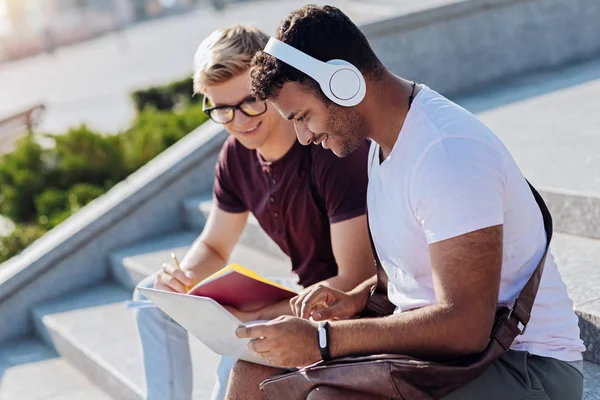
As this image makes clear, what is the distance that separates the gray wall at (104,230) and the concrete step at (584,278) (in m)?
2.45

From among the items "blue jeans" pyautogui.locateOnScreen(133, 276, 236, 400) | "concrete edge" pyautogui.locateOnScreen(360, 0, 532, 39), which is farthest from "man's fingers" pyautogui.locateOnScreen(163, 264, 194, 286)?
"concrete edge" pyautogui.locateOnScreen(360, 0, 532, 39)

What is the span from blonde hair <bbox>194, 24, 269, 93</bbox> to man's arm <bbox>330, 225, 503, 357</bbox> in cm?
125

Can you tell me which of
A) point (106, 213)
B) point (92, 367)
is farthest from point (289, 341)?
point (106, 213)

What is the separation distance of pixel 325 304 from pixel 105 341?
2.31 m

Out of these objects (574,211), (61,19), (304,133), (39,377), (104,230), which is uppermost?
(304,133)

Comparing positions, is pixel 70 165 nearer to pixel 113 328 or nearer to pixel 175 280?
pixel 113 328

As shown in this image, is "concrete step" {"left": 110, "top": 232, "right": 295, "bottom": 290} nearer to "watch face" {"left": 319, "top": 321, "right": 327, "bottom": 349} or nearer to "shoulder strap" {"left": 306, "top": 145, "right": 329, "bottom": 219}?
"shoulder strap" {"left": 306, "top": 145, "right": 329, "bottom": 219}

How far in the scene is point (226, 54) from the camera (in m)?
2.89

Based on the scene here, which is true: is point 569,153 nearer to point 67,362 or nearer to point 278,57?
point 278,57

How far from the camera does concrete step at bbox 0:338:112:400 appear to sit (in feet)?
14.1

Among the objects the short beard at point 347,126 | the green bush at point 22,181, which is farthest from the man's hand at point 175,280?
the green bush at point 22,181

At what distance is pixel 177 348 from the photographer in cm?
323

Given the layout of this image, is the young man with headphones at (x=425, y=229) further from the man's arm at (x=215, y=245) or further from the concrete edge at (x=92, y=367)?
the concrete edge at (x=92, y=367)

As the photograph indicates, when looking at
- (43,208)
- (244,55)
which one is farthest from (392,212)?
(43,208)
